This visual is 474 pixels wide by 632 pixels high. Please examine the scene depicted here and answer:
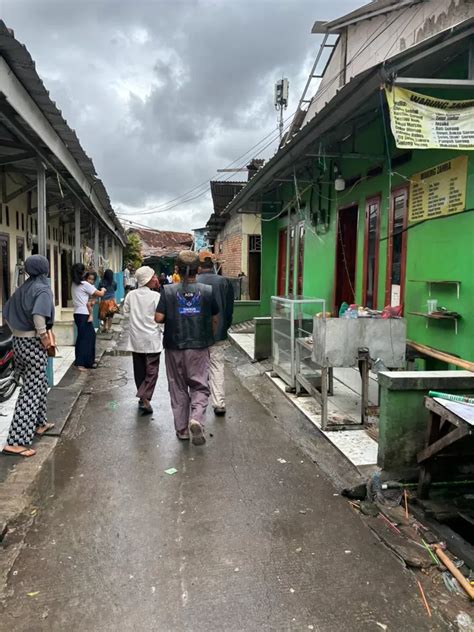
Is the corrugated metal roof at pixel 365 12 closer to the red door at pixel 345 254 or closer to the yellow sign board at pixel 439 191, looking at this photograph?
the red door at pixel 345 254

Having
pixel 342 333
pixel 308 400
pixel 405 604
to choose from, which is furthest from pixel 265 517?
pixel 308 400

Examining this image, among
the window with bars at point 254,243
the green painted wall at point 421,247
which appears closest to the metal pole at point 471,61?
the green painted wall at point 421,247

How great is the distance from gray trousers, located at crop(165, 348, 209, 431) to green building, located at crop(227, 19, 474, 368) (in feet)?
7.81

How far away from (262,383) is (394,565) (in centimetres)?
478

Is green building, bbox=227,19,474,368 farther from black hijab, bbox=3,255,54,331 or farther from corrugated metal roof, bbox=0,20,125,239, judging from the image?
black hijab, bbox=3,255,54,331

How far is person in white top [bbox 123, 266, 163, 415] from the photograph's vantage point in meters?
5.77

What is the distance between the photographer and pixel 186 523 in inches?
134

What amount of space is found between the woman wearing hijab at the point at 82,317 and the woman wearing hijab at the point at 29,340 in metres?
3.40

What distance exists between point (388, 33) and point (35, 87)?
780 centimetres

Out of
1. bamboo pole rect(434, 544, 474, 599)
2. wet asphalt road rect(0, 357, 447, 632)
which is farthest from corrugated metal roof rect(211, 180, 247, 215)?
bamboo pole rect(434, 544, 474, 599)

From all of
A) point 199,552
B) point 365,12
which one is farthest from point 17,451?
point 365,12

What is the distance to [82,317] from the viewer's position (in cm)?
796

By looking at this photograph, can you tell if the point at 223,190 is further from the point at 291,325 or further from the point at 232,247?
the point at 291,325

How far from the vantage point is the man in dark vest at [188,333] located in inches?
193
